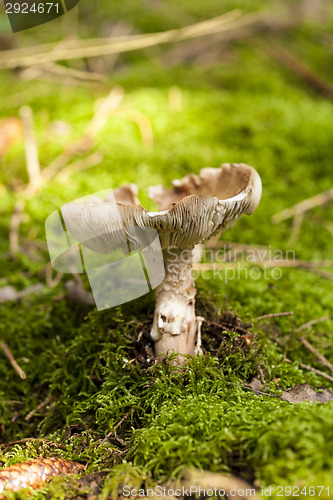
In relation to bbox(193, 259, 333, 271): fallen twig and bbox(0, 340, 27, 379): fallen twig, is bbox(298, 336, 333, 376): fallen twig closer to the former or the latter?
bbox(193, 259, 333, 271): fallen twig

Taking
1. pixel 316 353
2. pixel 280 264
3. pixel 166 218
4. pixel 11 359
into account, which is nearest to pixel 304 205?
pixel 280 264

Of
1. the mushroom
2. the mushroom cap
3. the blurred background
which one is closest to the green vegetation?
the blurred background

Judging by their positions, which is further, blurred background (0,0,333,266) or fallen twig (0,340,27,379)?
blurred background (0,0,333,266)

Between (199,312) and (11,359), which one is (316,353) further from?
(11,359)

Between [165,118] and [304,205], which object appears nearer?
[304,205]

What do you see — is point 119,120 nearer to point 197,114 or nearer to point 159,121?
point 159,121

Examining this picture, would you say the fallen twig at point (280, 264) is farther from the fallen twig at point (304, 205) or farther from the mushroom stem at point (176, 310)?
the mushroom stem at point (176, 310)

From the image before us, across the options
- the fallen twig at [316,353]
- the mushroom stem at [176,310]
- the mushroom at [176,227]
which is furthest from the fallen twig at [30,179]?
the fallen twig at [316,353]
